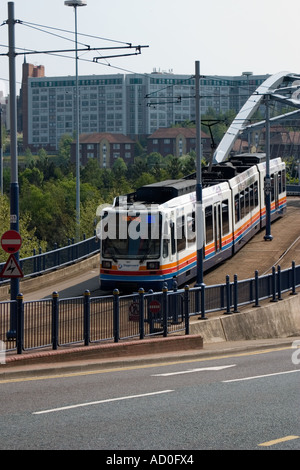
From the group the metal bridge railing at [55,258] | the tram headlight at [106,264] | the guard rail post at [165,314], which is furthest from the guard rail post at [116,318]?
the metal bridge railing at [55,258]

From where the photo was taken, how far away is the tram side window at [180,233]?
99.2 feet

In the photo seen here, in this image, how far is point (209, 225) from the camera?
110 ft

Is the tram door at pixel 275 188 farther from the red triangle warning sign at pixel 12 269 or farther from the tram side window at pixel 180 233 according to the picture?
the red triangle warning sign at pixel 12 269

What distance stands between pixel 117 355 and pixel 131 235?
34.2 feet

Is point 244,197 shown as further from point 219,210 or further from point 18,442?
point 18,442

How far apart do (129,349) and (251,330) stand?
8743 millimetres

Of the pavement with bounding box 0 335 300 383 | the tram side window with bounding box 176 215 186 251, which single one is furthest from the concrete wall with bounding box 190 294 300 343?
the tram side window with bounding box 176 215 186 251

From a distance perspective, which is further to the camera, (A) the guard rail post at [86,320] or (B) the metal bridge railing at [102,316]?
(A) the guard rail post at [86,320]

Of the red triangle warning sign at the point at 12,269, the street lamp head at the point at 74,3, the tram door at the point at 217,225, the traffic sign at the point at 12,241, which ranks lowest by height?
the tram door at the point at 217,225

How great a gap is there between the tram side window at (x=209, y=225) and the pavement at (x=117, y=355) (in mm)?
9165

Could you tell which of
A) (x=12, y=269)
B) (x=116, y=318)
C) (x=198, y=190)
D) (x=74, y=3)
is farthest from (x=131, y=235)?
(x=74, y=3)

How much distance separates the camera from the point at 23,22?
69.1ft

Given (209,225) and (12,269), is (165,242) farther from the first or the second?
(12,269)

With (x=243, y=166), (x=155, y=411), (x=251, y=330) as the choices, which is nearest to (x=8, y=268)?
(x=155, y=411)
